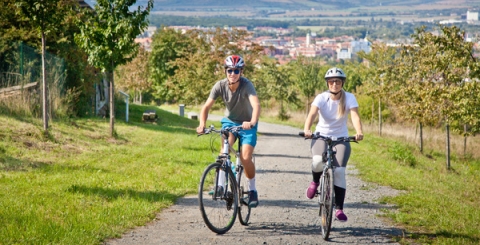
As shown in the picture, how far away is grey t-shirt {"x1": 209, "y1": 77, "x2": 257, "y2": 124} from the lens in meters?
7.80

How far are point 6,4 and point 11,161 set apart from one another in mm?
9547

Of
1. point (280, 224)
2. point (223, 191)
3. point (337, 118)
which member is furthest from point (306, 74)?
point (223, 191)

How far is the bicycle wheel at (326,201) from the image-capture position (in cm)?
721

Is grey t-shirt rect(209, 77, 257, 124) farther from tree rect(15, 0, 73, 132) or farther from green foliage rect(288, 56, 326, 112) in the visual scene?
green foliage rect(288, 56, 326, 112)

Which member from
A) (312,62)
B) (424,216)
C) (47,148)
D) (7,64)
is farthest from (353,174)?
(312,62)

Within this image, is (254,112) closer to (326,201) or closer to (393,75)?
(326,201)

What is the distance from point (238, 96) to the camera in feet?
25.6

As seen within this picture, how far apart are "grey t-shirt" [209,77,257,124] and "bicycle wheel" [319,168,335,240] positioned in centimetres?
116

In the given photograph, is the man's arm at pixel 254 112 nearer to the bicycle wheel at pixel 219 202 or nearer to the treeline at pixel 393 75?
the bicycle wheel at pixel 219 202

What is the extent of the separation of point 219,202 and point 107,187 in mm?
2884

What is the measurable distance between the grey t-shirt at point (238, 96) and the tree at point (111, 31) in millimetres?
10333

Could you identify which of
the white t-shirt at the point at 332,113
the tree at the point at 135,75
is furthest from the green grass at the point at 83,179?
the tree at the point at 135,75

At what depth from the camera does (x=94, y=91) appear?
2372 centimetres

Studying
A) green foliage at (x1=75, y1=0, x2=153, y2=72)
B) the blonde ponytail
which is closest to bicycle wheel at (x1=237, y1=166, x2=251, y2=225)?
the blonde ponytail
